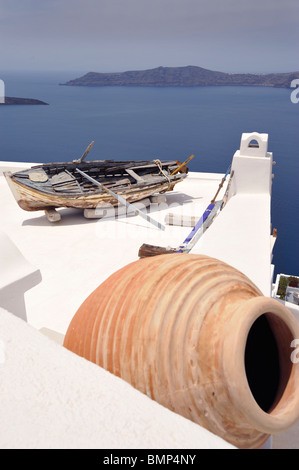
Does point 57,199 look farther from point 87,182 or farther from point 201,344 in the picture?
point 201,344

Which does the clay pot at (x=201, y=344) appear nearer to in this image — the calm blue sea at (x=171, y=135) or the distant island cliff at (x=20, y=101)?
the calm blue sea at (x=171, y=135)

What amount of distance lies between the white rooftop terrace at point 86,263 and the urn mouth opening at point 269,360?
806 mm

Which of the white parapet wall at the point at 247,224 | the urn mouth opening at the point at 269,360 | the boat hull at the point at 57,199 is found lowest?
the boat hull at the point at 57,199

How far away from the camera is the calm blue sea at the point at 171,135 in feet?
166

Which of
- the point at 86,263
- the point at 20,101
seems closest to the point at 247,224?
the point at 86,263

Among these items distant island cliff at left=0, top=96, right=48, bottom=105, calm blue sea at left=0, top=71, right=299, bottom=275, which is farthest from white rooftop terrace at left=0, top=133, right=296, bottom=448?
distant island cliff at left=0, top=96, right=48, bottom=105

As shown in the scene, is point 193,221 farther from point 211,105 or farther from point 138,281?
point 211,105

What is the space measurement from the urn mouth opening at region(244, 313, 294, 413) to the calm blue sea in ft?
126

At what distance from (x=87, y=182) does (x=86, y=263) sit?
11.7 feet

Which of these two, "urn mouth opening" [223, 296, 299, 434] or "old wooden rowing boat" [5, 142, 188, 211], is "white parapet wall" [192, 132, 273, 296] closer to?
"urn mouth opening" [223, 296, 299, 434]

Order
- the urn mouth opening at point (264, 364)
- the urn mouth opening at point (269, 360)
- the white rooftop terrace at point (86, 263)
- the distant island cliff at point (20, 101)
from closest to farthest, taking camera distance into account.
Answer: the white rooftop terrace at point (86, 263) → the urn mouth opening at point (264, 364) → the urn mouth opening at point (269, 360) → the distant island cliff at point (20, 101)

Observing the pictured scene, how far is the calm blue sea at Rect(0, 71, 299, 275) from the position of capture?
50.5 meters

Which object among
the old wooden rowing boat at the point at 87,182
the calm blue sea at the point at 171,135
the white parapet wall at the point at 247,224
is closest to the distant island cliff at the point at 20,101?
the calm blue sea at the point at 171,135

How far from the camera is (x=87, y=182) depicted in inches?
389
